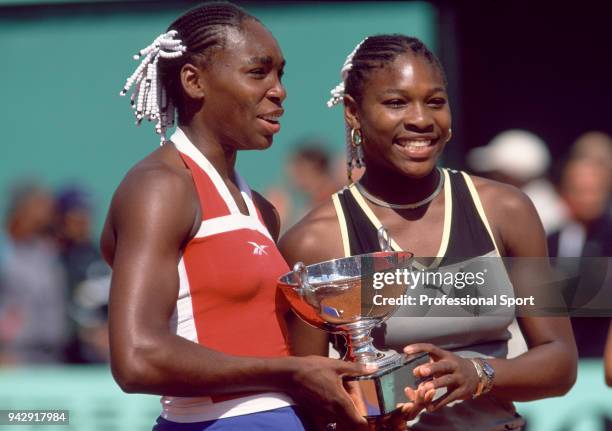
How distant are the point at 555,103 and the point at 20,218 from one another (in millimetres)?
3714

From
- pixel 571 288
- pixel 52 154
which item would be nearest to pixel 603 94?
pixel 52 154

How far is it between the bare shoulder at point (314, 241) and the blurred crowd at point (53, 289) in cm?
375

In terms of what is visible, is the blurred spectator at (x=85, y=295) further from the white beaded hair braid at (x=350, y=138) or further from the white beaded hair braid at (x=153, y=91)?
the white beaded hair braid at (x=153, y=91)

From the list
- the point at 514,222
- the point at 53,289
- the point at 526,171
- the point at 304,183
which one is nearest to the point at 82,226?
the point at 53,289

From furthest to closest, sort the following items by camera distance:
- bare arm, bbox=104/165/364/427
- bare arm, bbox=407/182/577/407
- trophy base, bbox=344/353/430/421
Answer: bare arm, bbox=407/182/577/407
trophy base, bbox=344/353/430/421
bare arm, bbox=104/165/364/427

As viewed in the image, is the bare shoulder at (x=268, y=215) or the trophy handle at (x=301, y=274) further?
the bare shoulder at (x=268, y=215)

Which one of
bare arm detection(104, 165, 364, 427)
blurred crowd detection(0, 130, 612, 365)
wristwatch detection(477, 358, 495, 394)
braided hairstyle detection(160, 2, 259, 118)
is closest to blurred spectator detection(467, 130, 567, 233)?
blurred crowd detection(0, 130, 612, 365)

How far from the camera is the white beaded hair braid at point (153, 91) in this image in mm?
3086

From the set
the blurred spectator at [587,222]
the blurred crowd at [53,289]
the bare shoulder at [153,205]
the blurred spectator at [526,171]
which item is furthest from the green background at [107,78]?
the bare shoulder at [153,205]

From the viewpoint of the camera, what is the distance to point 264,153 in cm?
734

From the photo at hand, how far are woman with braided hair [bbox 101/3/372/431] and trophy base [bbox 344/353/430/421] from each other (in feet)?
0.09

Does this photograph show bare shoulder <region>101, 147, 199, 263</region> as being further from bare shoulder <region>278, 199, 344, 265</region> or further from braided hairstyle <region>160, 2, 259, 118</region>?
bare shoulder <region>278, 199, 344, 265</region>

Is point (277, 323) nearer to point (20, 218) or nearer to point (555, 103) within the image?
point (20, 218)

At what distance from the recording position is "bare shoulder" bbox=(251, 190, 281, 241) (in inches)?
127
